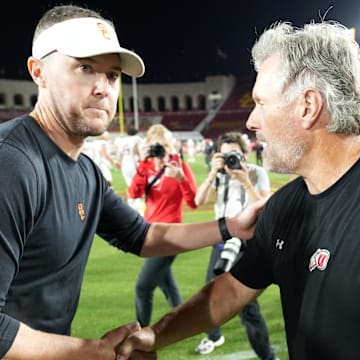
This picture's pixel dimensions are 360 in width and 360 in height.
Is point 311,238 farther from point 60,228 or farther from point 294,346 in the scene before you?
point 60,228

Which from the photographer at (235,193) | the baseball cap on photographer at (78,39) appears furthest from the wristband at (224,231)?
the baseball cap on photographer at (78,39)

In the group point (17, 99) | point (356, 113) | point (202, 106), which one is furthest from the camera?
point (202, 106)

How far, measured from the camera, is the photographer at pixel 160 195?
396 cm

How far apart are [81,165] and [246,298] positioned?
945 mm

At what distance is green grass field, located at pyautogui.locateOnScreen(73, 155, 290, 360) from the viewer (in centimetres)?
387

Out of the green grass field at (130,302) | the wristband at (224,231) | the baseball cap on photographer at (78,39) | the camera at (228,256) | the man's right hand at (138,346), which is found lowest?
the green grass field at (130,302)

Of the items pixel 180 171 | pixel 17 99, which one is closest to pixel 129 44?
pixel 17 99

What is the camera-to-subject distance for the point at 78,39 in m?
1.73

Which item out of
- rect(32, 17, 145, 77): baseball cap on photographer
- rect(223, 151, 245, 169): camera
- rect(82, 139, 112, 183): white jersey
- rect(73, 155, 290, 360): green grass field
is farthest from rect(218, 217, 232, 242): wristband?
rect(82, 139, 112, 183): white jersey

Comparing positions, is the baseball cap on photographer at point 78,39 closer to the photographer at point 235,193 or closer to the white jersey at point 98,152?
the photographer at point 235,193

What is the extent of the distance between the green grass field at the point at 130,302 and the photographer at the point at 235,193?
0.20m

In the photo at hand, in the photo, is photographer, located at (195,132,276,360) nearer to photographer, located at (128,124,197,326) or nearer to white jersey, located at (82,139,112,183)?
photographer, located at (128,124,197,326)

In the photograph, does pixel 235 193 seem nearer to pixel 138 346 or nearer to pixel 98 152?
pixel 138 346

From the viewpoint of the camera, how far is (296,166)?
5.19 ft
